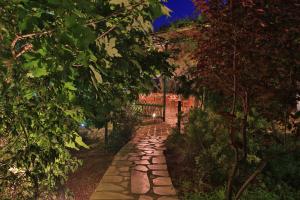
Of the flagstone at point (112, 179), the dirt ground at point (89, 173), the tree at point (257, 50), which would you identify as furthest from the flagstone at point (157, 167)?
the tree at point (257, 50)

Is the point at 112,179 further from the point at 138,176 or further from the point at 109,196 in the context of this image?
the point at 109,196

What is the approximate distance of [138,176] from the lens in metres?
7.18

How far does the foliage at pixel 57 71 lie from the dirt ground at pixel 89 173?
301 centimetres

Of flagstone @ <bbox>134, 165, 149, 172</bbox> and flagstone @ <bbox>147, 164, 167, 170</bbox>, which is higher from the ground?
flagstone @ <bbox>147, 164, 167, 170</bbox>

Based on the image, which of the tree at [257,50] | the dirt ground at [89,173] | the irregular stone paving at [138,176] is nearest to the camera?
the tree at [257,50]

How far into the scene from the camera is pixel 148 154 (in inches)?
360

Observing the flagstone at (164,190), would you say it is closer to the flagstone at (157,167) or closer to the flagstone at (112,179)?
the flagstone at (112,179)

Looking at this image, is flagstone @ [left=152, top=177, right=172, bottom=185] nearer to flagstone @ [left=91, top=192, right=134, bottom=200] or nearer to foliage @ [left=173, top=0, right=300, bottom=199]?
flagstone @ [left=91, top=192, right=134, bottom=200]

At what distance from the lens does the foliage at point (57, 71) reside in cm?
195

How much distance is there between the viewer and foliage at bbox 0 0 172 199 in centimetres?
195

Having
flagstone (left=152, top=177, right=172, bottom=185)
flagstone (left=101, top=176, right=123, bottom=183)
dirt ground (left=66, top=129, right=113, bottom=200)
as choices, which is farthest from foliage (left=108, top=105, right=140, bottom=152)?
flagstone (left=152, top=177, right=172, bottom=185)

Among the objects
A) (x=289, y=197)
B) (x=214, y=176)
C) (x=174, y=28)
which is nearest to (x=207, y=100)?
(x=214, y=176)

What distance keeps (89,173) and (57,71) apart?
608cm

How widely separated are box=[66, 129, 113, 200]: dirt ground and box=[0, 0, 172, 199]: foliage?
9.87 ft
